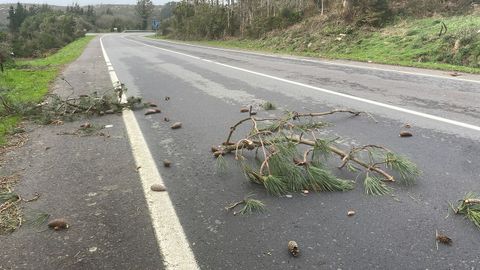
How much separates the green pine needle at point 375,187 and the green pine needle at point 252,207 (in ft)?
3.13

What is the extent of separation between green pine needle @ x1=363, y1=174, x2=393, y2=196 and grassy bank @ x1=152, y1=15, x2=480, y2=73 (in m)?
9.78

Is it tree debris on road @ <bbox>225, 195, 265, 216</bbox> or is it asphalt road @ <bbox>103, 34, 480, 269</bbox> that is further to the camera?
tree debris on road @ <bbox>225, 195, 265, 216</bbox>

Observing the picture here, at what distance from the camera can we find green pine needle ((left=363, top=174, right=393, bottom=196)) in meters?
3.67

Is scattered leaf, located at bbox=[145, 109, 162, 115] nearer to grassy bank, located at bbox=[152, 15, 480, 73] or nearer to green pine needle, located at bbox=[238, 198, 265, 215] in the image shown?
green pine needle, located at bbox=[238, 198, 265, 215]

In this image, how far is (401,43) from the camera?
698 inches

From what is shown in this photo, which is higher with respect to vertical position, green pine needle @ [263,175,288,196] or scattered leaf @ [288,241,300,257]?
green pine needle @ [263,175,288,196]

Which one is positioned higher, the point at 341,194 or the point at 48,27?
the point at 48,27

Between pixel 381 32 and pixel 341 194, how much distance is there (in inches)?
739

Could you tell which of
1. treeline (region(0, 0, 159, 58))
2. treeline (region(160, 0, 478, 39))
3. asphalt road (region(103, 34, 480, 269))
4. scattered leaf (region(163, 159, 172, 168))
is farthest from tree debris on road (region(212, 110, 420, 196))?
treeline (region(160, 0, 478, 39))

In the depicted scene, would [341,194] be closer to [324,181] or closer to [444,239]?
[324,181]

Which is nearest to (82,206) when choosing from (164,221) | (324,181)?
(164,221)

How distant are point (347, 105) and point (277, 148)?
3.55 meters

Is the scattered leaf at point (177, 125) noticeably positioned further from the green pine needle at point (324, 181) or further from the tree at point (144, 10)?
the tree at point (144, 10)

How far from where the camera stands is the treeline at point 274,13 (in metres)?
21.9
